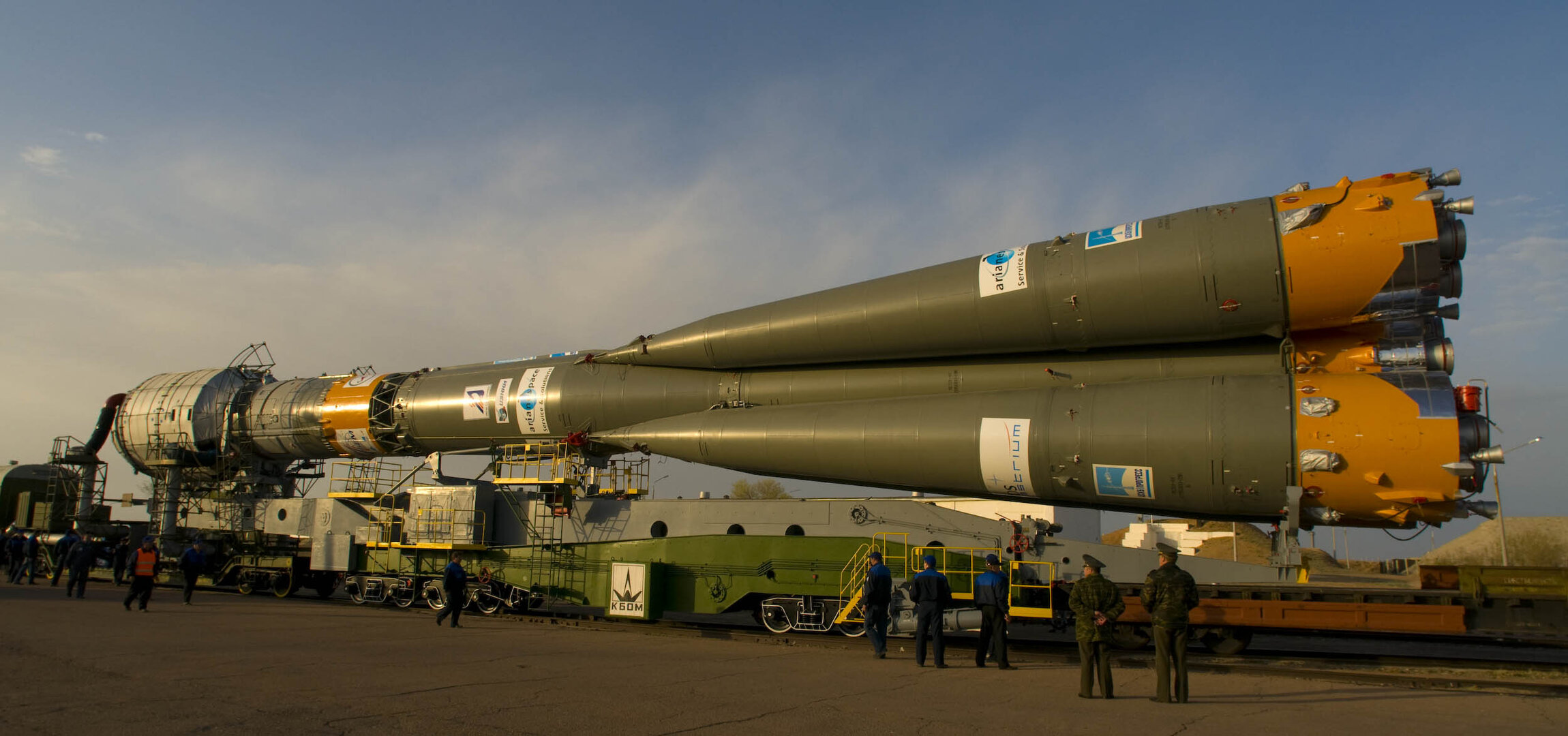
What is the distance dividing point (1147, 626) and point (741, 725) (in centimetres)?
781

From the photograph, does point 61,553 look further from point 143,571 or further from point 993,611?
point 993,611

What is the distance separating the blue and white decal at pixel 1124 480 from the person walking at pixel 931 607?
2.95 meters

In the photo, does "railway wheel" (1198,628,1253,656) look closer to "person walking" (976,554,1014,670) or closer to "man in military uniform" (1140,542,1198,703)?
"person walking" (976,554,1014,670)

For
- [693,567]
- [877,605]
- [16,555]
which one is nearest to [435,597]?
[693,567]

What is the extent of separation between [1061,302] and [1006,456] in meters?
2.18

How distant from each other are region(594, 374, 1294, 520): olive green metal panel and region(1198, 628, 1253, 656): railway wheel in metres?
1.60

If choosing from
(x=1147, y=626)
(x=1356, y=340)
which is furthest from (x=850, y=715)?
(x=1356, y=340)

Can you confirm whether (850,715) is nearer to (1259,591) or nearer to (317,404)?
(1259,591)

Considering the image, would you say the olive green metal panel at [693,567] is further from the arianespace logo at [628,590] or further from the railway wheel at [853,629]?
the railway wheel at [853,629]

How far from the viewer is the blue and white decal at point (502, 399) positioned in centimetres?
1783

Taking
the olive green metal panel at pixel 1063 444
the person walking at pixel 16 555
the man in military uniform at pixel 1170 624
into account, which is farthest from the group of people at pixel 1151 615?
the person walking at pixel 16 555

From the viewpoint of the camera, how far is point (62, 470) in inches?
1033

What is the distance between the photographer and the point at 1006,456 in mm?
11969

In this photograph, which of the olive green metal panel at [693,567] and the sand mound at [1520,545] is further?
the sand mound at [1520,545]
